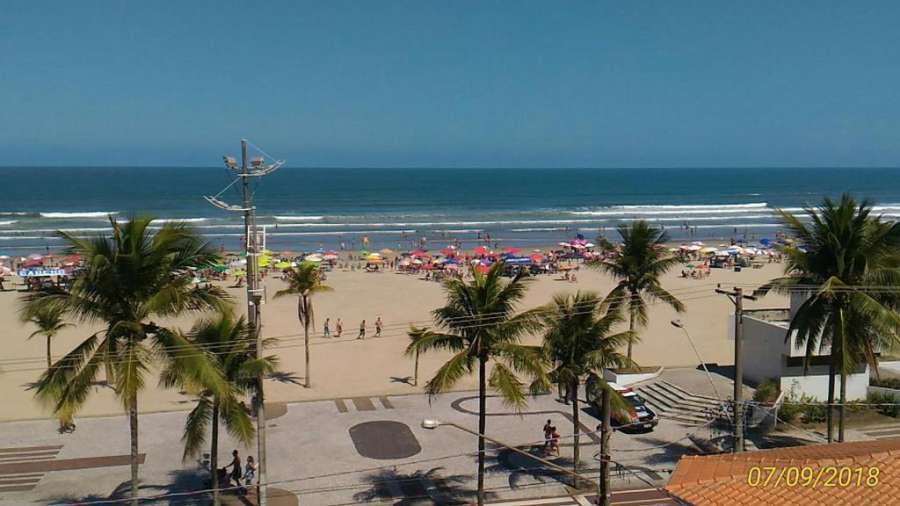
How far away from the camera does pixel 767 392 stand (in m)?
22.9

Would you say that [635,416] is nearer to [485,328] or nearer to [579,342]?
[579,342]

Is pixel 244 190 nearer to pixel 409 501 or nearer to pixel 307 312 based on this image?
pixel 409 501

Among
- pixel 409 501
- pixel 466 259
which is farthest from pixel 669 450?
pixel 466 259

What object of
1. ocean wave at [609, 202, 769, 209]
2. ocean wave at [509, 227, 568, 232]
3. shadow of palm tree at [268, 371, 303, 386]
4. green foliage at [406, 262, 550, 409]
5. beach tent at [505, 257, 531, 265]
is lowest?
shadow of palm tree at [268, 371, 303, 386]

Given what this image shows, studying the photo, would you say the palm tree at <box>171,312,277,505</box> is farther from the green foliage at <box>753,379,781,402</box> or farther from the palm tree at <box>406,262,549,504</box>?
the green foliage at <box>753,379,781,402</box>

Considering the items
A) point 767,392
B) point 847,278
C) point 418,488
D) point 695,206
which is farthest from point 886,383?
point 695,206

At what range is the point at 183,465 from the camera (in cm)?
1945

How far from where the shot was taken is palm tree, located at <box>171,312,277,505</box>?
1417 centimetres

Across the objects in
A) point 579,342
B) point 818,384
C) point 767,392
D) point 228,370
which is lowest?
point 767,392

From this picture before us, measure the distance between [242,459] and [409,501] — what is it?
4820 mm

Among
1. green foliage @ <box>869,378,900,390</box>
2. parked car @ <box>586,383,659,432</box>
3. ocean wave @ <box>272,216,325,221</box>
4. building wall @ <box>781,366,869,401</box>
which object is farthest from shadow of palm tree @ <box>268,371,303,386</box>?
ocean wave @ <box>272,216,325,221</box>
